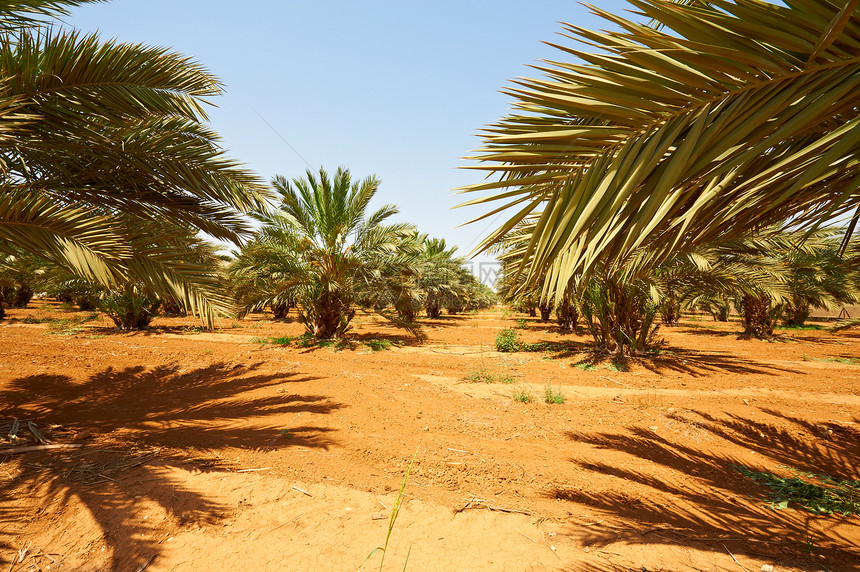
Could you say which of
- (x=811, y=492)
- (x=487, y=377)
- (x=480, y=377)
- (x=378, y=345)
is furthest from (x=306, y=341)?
(x=811, y=492)

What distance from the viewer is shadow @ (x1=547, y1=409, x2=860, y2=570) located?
2125 mm

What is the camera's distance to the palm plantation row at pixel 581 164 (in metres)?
1.27

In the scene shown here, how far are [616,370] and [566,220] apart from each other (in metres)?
7.15

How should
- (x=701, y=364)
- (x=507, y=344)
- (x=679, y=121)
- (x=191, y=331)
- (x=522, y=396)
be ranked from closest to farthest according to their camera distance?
(x=679, y=121)
(x=522, y=396)
(x=701, y=364)
(x=507, y=344)
(x=191, y=331)

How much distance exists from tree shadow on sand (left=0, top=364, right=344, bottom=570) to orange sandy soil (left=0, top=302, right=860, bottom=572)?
0.02m

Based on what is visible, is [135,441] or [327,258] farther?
[327,258]

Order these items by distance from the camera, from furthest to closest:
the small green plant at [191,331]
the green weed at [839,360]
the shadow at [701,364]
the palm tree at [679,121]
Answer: the small green plant at [191,331], the green weed at [839,360], the shadow at [701,364], the palm tree at [679,121]

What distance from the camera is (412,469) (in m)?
3.16

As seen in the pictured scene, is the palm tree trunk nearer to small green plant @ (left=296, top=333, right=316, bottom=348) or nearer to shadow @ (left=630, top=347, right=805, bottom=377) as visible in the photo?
shadow @ (left=630, top=347, right=805, bottom=377)

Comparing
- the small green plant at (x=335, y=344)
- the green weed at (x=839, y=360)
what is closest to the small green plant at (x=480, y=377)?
the small green plant at (x=335, y=344)

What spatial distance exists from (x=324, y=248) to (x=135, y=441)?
7022 mm

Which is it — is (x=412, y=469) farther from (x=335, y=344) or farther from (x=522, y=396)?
(x=335, y=344)

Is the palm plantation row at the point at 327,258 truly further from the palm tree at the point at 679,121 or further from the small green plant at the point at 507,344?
the palm tree at the point at 679,121

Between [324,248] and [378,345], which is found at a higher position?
[324,248]
